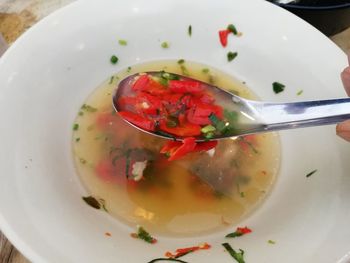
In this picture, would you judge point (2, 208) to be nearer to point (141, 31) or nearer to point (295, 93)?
point (141, 31)

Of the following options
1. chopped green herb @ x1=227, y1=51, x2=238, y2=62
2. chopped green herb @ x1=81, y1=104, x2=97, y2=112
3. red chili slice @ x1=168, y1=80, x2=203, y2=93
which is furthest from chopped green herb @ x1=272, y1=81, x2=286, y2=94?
chopped green herb @ x1=81, y1=104, x2=97, y2=112

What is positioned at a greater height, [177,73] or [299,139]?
[177,73]

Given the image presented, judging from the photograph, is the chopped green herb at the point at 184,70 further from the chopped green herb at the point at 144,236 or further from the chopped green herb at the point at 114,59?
the chopped green herb at the point at 144,236

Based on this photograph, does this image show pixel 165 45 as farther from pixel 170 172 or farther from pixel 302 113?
pixel 302 113

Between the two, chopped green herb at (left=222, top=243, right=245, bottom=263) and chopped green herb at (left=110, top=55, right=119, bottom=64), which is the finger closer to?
chopped green herb at (left=222, top=243, right=245, bottom=263)

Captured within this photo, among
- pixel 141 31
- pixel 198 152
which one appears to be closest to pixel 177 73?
pixel 141 31
